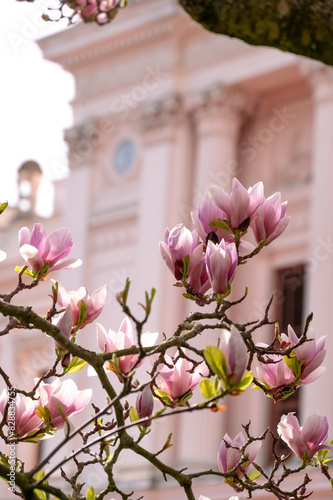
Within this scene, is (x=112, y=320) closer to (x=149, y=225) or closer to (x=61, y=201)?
(x=149, y=225)

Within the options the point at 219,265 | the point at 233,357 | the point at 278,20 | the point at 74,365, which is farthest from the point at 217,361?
the point at 278,20

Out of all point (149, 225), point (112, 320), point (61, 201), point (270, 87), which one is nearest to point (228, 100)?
point (270, 87)

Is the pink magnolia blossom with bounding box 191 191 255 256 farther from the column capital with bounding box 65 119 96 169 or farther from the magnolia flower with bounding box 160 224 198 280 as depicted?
the column capital with bounding box 65 119 96 169

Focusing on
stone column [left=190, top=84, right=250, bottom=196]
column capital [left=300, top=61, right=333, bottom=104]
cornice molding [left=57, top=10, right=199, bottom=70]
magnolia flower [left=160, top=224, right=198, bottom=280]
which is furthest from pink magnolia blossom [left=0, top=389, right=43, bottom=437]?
cornice molding [left=57, top=10, right=199, bottom=70]

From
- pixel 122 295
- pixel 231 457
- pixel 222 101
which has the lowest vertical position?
pixel 222 101

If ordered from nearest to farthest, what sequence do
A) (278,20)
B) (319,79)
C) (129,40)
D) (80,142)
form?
(278,20), (319,79), (129,40), (80,142)

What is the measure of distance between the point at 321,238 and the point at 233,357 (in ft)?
44.1

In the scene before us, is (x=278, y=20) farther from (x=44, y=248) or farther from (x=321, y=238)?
(x=321, y=238)

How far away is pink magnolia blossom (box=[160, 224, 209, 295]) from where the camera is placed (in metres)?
2.28

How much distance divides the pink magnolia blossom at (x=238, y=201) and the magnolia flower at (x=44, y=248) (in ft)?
1.00

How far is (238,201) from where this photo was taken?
2.28 m

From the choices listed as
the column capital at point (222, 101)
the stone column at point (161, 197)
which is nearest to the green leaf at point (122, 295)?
the stone column at point (161, 197)

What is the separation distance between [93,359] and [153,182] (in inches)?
598

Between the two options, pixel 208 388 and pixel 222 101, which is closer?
pixel 208 388
